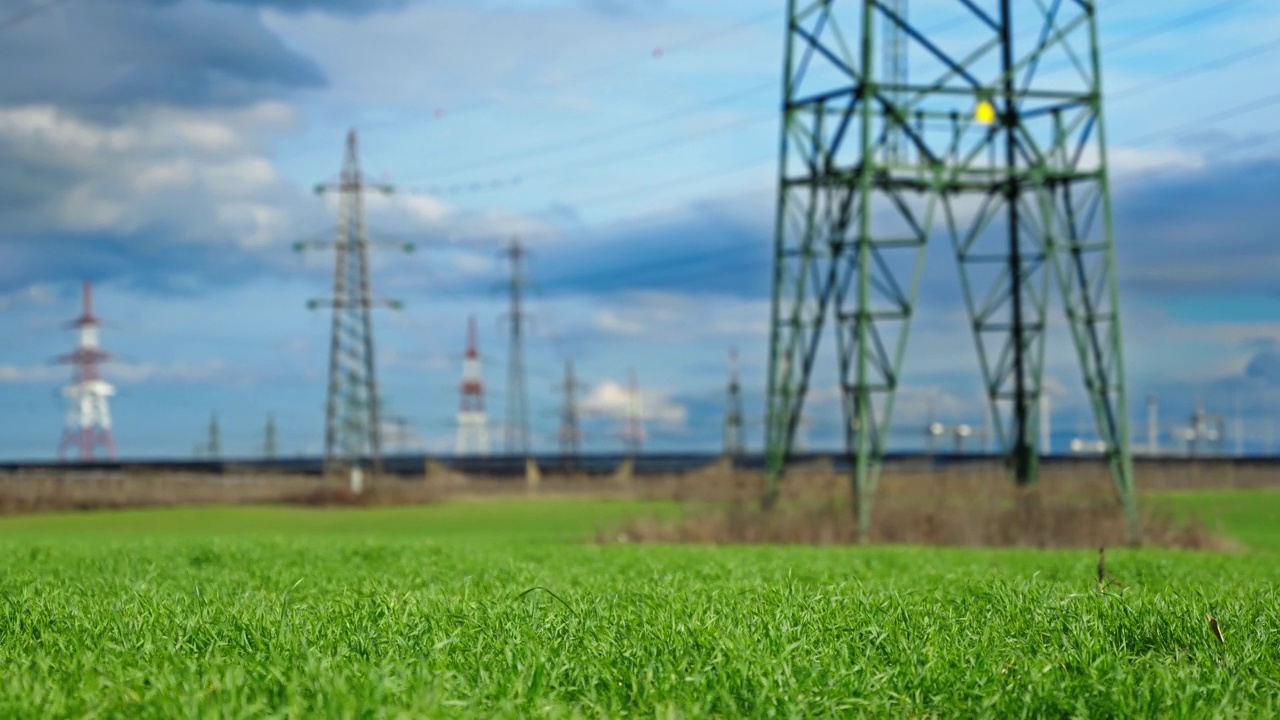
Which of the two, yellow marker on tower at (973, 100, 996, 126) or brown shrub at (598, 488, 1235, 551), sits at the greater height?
yellow marker on tower at (973, 100, 996, 126)

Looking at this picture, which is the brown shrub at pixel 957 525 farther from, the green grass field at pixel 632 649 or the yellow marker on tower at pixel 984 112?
the green grass field at pixel 632 649

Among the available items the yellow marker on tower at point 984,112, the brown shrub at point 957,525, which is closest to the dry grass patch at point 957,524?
the brown shrub at point 957,525

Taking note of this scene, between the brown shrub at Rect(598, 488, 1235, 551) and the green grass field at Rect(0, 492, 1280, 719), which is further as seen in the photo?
the brown shrub at Rect(598, 488, 1235, 551)

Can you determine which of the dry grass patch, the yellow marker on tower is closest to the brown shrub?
the dry grass patch

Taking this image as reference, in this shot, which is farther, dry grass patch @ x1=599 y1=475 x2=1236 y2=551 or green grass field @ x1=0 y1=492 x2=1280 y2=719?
dry grass patch @ x1=599 y1=475 x2=1236 y2=551

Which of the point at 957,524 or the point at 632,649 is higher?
the point at 632,649

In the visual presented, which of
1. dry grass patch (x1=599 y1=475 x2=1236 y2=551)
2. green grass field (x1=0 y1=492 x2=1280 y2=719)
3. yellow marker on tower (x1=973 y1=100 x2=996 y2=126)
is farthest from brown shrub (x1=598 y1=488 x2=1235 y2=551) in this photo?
green grass field (x1=0 y1=492 x2=1280 y2=719)

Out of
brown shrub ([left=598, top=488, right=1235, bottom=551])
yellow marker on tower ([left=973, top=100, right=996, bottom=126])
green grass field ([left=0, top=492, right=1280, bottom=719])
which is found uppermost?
yellow marker on tower ([left=973, top=100, right=996, bottom=126])

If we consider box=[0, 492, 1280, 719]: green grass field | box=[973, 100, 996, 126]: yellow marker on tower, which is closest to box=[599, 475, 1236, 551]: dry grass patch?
box=[973, 100, 996, 126]: yellow marker on tower

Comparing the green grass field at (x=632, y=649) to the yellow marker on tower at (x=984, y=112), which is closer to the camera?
the green grass field at (x=632, y=649)

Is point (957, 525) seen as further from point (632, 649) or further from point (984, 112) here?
point (632, 649)

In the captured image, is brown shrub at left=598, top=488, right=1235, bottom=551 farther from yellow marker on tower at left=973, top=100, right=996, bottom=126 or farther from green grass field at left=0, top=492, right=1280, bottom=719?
green grass field at left=0, top=492, right=1280, bottom=719

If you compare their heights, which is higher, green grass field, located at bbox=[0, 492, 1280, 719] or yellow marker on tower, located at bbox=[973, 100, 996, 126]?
yellow marker on tower, located at bbox=[973, 100, 996, 126]

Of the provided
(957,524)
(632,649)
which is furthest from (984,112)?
(632,649)
